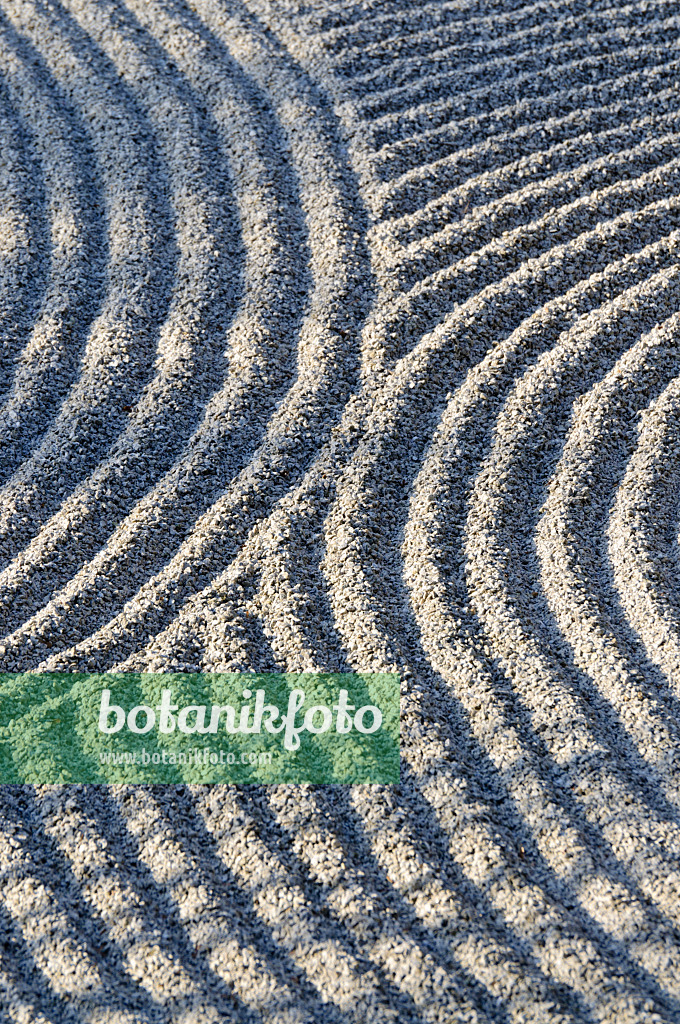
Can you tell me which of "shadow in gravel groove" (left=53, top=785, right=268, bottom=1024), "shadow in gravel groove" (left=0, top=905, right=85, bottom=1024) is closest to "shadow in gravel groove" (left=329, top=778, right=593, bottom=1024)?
"shadow in gravel groove" (left=53, top=785, right=268, bottom=1024)

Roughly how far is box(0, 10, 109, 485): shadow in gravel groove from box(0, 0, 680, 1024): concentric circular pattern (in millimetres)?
14

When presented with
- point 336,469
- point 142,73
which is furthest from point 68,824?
point 142,73

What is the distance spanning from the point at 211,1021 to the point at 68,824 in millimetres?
488

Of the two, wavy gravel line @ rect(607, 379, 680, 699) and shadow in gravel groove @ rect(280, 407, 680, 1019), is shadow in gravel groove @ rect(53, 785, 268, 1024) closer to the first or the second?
shadow in gravel groove @ rect(280, 407, 680, 1019)

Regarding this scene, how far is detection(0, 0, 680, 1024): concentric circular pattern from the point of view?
163 centimetres

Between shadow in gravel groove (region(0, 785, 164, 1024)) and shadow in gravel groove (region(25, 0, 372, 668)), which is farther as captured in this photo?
shadow in gravel groove (region(25, 0, 372, 668))

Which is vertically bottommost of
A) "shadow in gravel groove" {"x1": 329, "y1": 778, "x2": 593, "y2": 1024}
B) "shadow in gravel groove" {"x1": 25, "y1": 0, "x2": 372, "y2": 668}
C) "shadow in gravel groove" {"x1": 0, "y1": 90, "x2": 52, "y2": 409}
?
"shadow in gravel groove" {"x1": 329, "y1": 778, "x2": 593, "y2": 1024}

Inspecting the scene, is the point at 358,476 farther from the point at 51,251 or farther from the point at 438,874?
the point at 51,251

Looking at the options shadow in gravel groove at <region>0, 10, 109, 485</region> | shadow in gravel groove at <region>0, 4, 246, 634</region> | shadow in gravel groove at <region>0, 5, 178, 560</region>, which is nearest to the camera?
shadow in gravel groove at <region>0, 4, 246, 634</region>

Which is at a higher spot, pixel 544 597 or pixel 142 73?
pixel 142 73

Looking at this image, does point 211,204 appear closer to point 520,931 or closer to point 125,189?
point 125,189

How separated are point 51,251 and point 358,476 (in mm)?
1339

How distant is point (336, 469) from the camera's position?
2.40m

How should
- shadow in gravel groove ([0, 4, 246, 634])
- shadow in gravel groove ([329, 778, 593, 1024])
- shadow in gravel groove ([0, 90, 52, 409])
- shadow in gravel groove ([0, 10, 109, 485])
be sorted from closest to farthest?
1. shadow in gravel groove ([329, 778, 593, 1024])
2. shadow in gravel groove ([0, 4, 246, 634])
3. shadow in gravel groove ([0, 10, 109, 485])
4. shadow in gravel groove ([0, 90, 52, 409])
